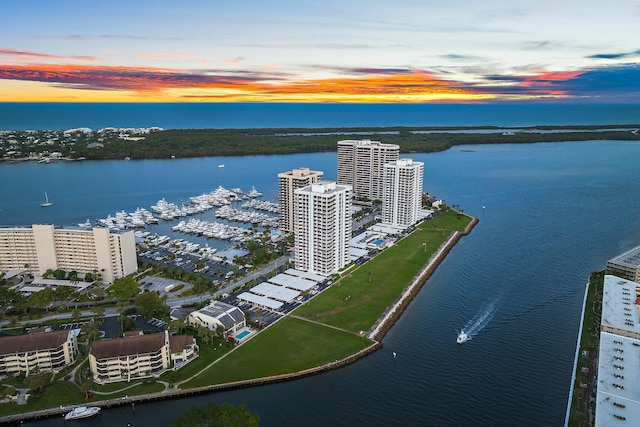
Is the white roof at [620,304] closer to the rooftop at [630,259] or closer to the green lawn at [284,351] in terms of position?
the rooftop at [630,259]

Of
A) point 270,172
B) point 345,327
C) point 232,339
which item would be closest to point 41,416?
point 232,339

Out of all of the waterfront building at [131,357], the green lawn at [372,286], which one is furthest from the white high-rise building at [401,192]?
the waterfront building at [131,357]

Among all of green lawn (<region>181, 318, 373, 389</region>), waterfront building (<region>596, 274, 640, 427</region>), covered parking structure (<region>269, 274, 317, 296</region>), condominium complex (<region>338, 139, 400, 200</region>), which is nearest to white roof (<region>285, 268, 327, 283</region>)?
covered parking structure (<region>269, 274, 317, 296</region>)

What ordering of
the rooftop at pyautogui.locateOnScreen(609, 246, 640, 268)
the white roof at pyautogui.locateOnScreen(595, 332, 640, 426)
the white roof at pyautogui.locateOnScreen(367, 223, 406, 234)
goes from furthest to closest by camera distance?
the white roof at pyautogui.locateOnScreen(367, 223, 406, 234) → the rooftop at pyautogui.locateOnScreen(609, 246, 640, 268) → the white roof at pyautogui.locateOnScreen(595, 332, 640, 426)

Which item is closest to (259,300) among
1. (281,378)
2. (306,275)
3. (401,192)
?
(306,275)

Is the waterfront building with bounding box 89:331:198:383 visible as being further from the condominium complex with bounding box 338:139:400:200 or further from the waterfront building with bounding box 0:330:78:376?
the condominium complex with bounding box 338:139:400:200

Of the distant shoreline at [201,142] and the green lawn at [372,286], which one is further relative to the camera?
the distant shoreline at [201,142]
